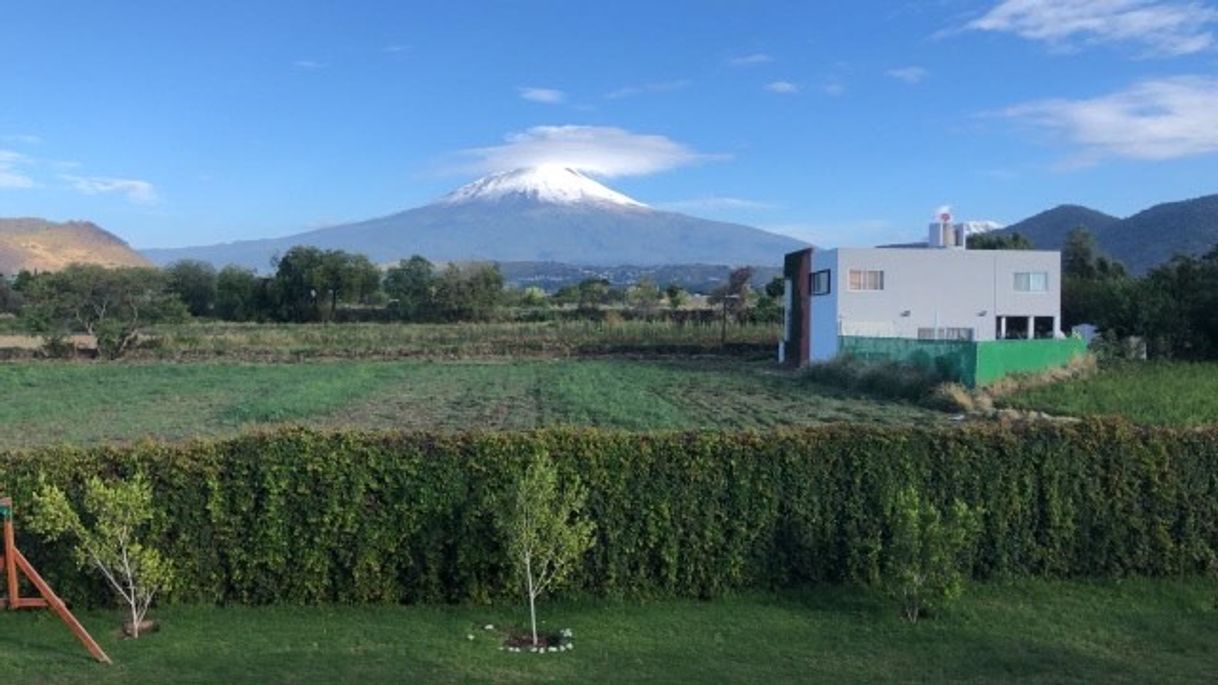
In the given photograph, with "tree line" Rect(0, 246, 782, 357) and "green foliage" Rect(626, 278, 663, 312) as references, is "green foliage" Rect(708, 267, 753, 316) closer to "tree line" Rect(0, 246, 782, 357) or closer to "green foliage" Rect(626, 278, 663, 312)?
"tree line" Rect(0, 246, 782, 357)

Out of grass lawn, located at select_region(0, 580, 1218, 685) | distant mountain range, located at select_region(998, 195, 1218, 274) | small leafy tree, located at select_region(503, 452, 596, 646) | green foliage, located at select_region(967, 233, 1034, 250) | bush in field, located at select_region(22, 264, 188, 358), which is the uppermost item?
distant mountain range, located at select_region(998, 195, 1218, 274)

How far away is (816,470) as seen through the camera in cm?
895

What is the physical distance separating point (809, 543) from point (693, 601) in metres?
1.17

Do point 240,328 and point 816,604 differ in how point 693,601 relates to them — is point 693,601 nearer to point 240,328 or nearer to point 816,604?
point 816,604

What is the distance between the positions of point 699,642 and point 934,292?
134 feet

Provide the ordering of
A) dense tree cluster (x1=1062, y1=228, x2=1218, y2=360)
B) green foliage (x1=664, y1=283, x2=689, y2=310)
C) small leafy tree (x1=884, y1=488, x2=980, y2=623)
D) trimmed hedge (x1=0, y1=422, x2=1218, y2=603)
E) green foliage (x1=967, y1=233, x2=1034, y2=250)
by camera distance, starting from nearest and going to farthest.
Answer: small leafy tree (x1=884, y1=488, x2=980, y2=623) < trimmed hedge (x1=0, y1=422, x2=1218, y2=603) < dense tree cluster (x1=1062, y1=228, x2=1218, y2=360) < green foliage (x1=967, y1=233, x2=1034, y2=250) < green foliage (x1=664, y1=283, x2=689, y2=310)

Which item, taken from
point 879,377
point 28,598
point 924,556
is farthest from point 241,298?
point 924,556

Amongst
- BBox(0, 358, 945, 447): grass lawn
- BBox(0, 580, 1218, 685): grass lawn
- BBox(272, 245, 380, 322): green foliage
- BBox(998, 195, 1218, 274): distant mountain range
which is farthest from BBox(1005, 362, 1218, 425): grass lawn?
BBox(998, 195, 1218, 274): distant mountain range

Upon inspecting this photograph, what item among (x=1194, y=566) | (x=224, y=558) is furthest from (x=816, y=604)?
(x=224, y=558)

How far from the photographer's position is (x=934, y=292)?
149 feet

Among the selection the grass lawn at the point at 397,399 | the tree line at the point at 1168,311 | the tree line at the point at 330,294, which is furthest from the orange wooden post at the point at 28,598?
the tree line at the point at 330,294

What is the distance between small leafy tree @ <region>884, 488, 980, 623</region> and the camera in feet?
26.8

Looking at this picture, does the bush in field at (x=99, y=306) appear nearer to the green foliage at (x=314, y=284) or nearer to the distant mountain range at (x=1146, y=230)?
the green foliage at (x=314, y=284)

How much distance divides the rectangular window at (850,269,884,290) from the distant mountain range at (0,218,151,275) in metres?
126
